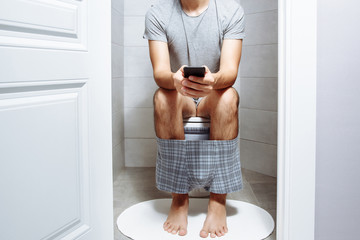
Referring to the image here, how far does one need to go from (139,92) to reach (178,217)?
128 centimetres

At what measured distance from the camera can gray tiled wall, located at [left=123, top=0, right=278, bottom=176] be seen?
232 centimetres

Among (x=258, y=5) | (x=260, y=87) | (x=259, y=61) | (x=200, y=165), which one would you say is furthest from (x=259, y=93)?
(x=200, y=165)

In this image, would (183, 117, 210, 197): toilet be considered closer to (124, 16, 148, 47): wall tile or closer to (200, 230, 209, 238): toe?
(200, 230, 209, 238): toe

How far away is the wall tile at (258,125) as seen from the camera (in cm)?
234

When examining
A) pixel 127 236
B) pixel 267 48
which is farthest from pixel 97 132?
pixel 267 48

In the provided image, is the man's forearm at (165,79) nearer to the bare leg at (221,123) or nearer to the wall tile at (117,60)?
the bare leg at (221,123)

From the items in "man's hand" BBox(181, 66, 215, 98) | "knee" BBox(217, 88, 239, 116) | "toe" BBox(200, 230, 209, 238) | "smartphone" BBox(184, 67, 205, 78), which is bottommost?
"toe" BBox(200, 230, 209, 238)

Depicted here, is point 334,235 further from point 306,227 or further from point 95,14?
point 95,14

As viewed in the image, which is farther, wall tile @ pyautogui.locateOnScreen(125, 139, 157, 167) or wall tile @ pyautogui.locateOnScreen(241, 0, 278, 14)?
wall tile @ pyautogui.locateOnScreen(125, 139, 157, 167)

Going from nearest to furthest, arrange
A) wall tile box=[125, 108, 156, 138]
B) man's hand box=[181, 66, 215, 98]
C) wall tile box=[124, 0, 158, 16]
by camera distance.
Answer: man's hand box=[181, 66, 215, 98]
wall tile box=[124, 0, 158, 16]
wall tile box=[125, 108, 156, 138]

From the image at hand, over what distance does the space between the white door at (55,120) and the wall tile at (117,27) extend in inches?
40.8

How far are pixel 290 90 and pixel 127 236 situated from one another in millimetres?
921

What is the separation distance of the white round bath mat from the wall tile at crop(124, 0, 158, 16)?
1.44 metres

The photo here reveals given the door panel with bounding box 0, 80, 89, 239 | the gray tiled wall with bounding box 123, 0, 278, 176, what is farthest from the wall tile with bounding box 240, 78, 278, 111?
the door panel with bounding box 0, 80, 89, 239
